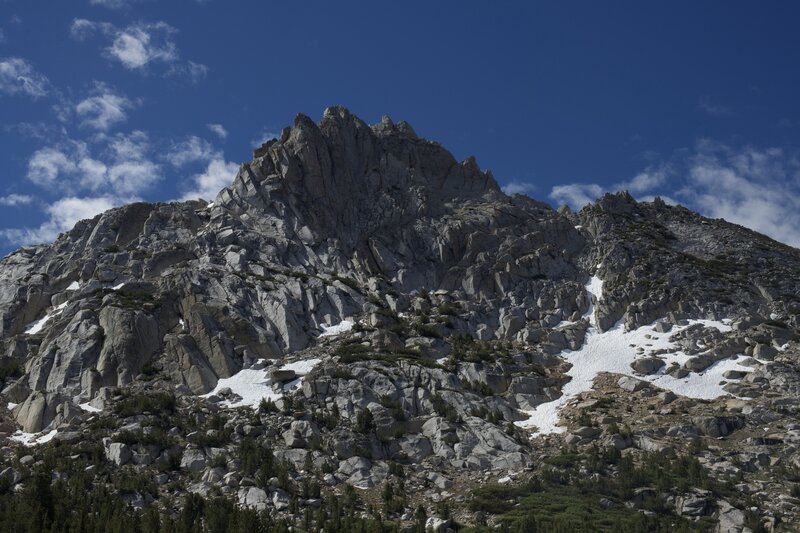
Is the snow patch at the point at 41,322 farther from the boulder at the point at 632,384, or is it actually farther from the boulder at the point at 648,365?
the boulder at the point at 648,365

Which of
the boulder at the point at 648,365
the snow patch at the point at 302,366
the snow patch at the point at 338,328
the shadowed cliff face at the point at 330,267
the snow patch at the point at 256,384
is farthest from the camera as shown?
the snow patch at the point at 338,328

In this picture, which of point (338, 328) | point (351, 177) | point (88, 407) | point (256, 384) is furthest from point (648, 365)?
point (88, 407)

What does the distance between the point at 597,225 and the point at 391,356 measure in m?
52.3

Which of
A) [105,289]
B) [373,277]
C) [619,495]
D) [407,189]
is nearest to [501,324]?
[373,277]

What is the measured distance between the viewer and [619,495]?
2525 inches

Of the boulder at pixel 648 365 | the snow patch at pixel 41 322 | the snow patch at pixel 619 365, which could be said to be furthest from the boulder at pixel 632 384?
the snow patch at pixel 41 322

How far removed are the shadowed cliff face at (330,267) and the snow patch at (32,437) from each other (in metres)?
1.75

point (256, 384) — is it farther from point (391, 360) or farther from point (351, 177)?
point (351, 177)

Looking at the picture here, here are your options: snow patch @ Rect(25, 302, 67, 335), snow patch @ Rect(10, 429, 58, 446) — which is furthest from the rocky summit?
snow patch @ Rect(25, 302, 67, 335)

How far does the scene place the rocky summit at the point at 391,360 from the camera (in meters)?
63.1

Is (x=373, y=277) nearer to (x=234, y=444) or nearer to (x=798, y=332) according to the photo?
(x=234, y=444)

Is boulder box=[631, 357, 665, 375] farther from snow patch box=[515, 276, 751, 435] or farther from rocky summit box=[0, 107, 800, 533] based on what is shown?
snow patch box=[515, 276, 751, 435]

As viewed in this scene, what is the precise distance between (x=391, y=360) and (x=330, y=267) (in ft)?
95.8

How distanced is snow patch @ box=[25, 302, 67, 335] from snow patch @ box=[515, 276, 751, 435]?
191 ft
